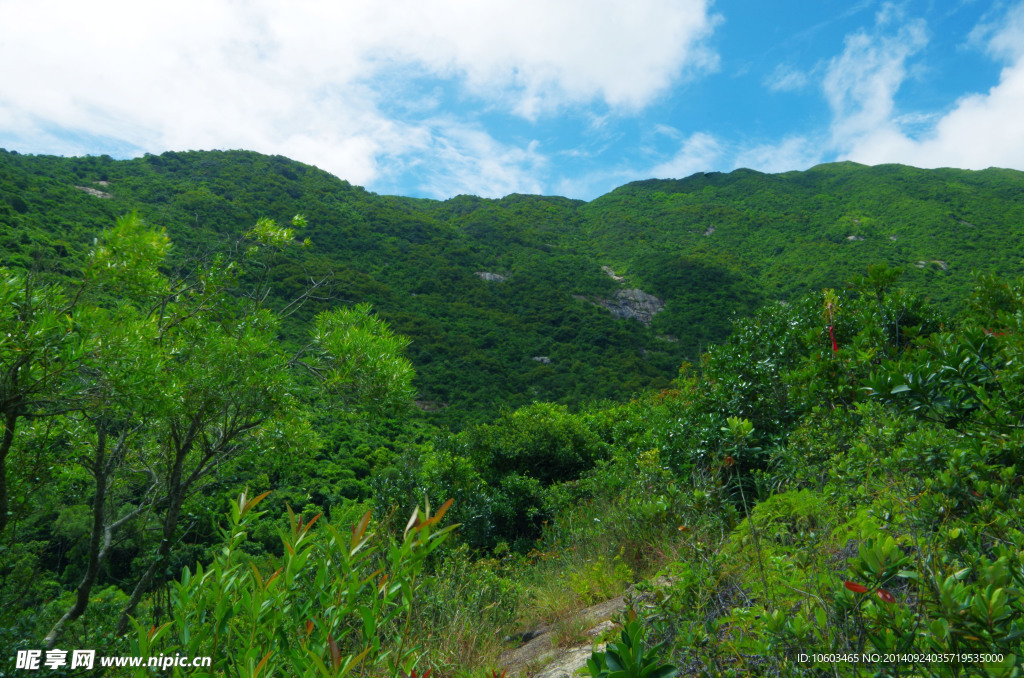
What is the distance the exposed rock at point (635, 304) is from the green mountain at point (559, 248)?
23cm

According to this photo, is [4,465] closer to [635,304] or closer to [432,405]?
[432,405]

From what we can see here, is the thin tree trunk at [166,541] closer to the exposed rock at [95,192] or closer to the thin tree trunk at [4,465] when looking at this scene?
the thin tree trunk at [4,465]

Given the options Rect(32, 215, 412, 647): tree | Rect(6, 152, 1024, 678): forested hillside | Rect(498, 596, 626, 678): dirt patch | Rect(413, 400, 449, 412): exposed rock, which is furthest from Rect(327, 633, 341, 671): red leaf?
Rect(413, 400, 449, 412): exposed rock

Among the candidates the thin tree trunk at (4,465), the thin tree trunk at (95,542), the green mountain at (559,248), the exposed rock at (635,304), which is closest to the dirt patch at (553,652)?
the thin tree trunk at (95,542)

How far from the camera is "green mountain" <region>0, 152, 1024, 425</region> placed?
37.6 metres

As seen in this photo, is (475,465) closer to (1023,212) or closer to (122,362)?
(122,362)

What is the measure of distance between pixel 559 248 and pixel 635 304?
17941 millimetres

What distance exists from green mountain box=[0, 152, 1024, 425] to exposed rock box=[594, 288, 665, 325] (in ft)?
0.74

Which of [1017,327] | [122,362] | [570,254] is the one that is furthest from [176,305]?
[570,254]

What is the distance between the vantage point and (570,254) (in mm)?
70875

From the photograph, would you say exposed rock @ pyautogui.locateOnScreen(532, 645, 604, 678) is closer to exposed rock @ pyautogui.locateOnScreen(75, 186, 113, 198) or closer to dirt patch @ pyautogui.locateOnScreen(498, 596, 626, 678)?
dirt patch @ pyautogui.locateOnScreen(498, 596, 626, 678)

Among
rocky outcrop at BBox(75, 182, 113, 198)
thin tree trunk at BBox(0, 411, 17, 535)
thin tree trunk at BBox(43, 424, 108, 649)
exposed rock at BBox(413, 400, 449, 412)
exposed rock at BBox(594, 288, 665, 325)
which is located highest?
rocky outcrop at BBox(75, 182, 113, 198)

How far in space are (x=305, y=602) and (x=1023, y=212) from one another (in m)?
77.5

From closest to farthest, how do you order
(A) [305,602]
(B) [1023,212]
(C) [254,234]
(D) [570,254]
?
(A) [305,602], (C) [254,234], (B) [1023,212], (D) [570,254]
